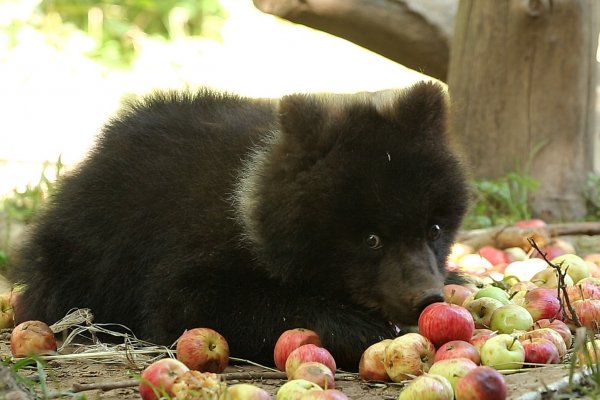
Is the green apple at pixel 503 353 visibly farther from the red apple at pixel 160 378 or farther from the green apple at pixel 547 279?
the green apple at pixel 547 279

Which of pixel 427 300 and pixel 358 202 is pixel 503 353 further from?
pixel 358 202

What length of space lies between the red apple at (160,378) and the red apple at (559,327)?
1.70 m

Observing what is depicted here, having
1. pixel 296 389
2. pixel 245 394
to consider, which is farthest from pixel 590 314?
pixel 245 394

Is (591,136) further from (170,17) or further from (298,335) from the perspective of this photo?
(170,17)

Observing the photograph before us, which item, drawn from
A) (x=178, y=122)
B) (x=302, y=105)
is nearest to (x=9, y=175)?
(x=178, y=122)

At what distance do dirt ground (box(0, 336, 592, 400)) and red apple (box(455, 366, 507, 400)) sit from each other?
0.10 metres

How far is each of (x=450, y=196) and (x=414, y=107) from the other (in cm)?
45

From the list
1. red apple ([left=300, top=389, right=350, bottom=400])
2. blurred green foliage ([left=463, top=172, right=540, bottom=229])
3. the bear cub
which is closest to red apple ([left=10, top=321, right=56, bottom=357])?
the bear cub

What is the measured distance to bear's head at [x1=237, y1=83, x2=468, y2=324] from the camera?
13.8 feet

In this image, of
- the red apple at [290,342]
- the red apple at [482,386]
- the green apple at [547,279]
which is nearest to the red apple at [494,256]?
the green apple at [547,279]

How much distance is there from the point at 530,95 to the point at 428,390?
5.10 m

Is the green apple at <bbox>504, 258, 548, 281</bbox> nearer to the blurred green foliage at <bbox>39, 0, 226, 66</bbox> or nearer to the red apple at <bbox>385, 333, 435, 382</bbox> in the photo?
the red apple at <bbox>385, 333, 435, 382</bbox>

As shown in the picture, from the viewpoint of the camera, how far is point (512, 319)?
4.29 m

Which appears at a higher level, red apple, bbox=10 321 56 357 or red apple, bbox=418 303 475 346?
red apple, bbox=418 303 475 346
